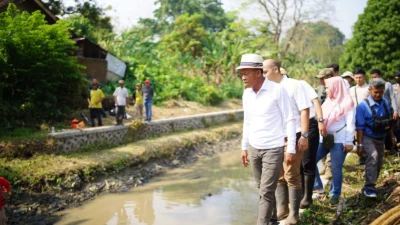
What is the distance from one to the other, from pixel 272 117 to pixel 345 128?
62.3 inches

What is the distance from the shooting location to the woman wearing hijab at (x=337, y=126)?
4.57 meters

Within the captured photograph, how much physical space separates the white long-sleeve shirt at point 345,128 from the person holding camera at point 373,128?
25 cm

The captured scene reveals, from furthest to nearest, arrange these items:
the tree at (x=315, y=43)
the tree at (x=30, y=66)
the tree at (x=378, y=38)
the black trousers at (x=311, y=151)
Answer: the tree at (x=315, y=43) → the tree at (x=378, y=38) → the tree at (x=30, y=66) → the black trousers at (x=311, y=151)

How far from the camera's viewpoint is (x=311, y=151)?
4.36 metres

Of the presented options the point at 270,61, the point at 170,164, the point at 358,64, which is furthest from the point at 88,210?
the point at 358,64

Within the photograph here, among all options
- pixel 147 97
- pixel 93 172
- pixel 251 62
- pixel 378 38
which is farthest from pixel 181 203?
pixel 378 38

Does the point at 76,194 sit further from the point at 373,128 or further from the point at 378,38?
the point at 378,38

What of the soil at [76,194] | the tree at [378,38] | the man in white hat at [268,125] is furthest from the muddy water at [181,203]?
the tree at [378,38]

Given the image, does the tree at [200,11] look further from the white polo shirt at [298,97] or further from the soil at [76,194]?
the white polo shirt at [298,97]

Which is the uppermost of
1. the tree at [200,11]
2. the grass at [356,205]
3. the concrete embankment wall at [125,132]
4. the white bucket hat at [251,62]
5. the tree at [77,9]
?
the tree at [200,11]

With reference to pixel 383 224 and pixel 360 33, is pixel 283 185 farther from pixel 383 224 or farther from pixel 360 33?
pixel 360 33

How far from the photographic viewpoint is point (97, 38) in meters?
18.4

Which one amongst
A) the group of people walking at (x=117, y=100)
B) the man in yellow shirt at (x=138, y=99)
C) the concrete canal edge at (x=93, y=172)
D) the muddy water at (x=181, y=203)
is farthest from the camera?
the man in yellow shirt at (x=138, y=99)

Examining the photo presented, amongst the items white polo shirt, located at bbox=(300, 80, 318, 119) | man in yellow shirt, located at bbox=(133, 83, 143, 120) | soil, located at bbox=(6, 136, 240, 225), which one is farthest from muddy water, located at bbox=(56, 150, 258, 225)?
man in yellow shirt, located at bbox=(133, 83, 143, 120)
